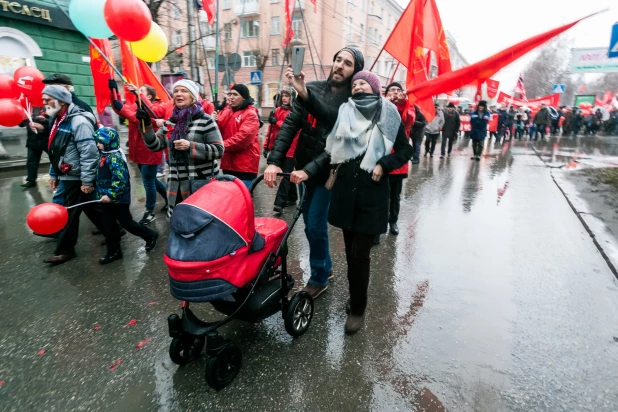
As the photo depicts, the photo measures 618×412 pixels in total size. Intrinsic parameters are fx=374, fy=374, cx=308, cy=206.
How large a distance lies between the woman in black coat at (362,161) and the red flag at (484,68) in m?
1.24

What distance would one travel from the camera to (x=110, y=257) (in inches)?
166

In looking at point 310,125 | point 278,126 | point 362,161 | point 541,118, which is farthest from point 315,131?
point 541,118

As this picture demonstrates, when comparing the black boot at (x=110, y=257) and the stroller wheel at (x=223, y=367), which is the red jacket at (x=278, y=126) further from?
the stroller wheel at (x=223, y=367)

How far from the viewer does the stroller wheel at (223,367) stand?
2242 millimetres

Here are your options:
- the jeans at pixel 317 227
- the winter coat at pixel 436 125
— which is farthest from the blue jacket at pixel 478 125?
the jeans at pixel 317 227

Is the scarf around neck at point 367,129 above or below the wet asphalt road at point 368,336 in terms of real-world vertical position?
above

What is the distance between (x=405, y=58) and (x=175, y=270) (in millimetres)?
4630

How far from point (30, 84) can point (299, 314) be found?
5928 millimetres

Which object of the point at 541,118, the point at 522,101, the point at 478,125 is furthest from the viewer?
the point at 522,101

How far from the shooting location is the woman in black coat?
8.59 feet

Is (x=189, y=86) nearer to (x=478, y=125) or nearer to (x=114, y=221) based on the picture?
(x=114, y=221)

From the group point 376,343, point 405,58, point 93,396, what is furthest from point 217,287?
point 405,58

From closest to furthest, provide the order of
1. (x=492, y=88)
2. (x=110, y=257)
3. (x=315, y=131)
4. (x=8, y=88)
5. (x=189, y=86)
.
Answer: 1. (x=315, y=131)
2. (x=189, y=86)
3. (x=110, y=257)
4. (x=8, y=88)
5. (x=492, y=88)

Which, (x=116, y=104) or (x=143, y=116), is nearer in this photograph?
(x=143, y=116)
